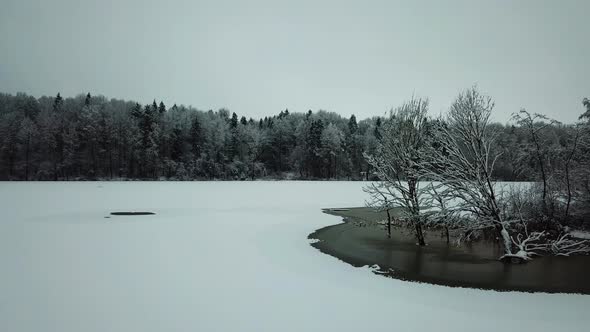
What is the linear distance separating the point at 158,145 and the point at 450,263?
81853 millimetres

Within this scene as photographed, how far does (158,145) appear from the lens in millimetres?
84312

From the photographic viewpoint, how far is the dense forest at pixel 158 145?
76062 millimetres

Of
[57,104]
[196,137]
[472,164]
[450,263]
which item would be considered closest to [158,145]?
[196,137]

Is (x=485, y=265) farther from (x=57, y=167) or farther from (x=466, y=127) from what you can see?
(x=57, y=167)

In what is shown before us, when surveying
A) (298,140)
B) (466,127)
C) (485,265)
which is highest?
(298,140)

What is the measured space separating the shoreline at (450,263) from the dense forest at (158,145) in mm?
61399

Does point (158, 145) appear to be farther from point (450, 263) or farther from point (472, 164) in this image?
point (450, 263)

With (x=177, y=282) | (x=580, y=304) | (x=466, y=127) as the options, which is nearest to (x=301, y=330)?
(x=177, y=282)

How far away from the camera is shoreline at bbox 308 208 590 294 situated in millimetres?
10734

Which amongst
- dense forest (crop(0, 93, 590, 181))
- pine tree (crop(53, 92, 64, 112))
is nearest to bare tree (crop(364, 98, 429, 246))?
dense forest (crop(0, 93, 590, 181))

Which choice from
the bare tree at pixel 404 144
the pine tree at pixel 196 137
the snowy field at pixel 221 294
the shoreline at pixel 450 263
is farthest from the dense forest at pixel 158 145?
the snowy field at pixel 221 294

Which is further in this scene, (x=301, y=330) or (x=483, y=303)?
(x=483, y=303)

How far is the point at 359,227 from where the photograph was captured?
71.6ft

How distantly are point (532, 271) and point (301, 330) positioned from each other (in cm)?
Answer: 988
